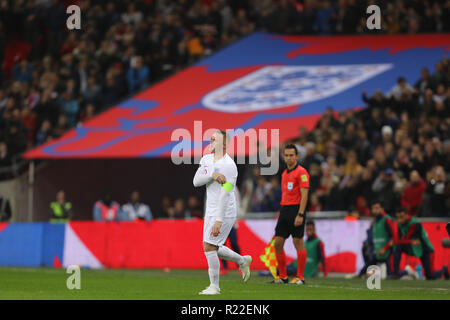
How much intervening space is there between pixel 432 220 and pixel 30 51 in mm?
21390

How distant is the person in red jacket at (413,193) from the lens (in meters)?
24.3

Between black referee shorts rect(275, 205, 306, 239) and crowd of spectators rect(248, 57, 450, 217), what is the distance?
5.06 meters

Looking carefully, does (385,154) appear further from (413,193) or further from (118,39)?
(118,39)

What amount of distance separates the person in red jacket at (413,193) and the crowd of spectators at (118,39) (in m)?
10.5

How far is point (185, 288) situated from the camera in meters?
18.4

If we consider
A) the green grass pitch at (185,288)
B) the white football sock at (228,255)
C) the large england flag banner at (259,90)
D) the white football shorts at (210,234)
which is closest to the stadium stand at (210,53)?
the large england flag banner at (259,90)

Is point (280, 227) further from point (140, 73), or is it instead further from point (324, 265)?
point (140, 73)

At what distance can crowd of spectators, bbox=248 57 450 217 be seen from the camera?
24.8 metres

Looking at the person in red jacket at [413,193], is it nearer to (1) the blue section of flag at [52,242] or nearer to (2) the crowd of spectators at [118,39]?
(1) the blue section of flag at [52,242]

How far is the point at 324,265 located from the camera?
2380 centimetres

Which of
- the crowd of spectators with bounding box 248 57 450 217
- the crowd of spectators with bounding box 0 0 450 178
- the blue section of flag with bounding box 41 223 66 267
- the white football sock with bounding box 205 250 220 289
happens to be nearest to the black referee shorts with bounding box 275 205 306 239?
the white football sock with bounding box 205 250 220 289

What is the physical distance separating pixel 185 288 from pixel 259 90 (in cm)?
1572

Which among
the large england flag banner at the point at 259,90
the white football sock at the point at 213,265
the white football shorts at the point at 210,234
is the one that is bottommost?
the white football sock at the point at 213,265

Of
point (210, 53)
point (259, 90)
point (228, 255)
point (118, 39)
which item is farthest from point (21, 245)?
point (228, 255)
